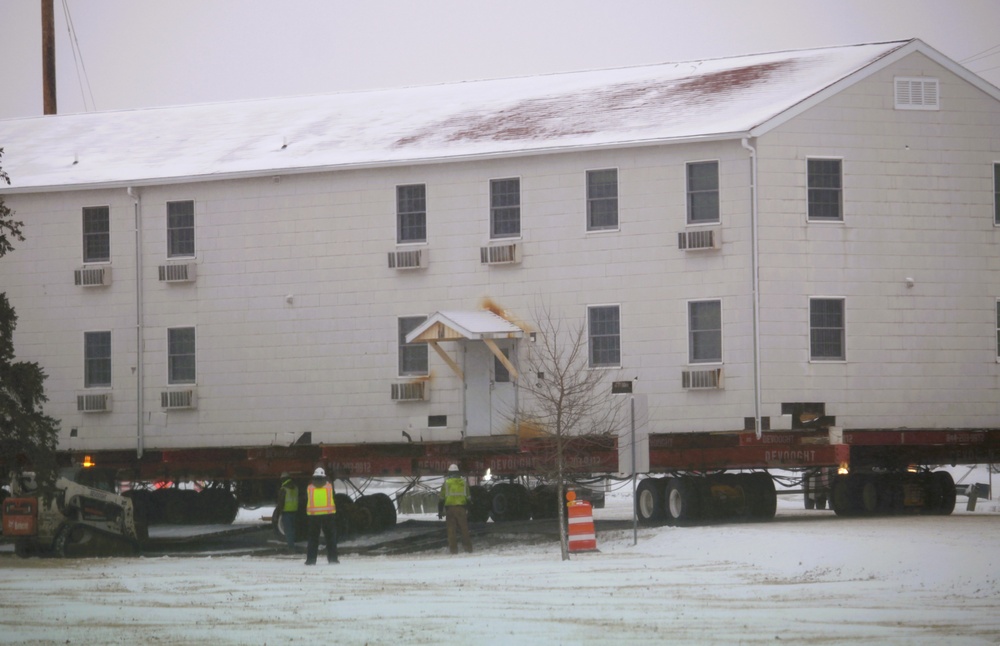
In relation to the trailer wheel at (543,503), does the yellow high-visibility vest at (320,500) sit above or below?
above

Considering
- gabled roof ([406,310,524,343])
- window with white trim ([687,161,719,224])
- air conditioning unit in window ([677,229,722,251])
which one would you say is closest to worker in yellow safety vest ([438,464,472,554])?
gabled roof ([406,310,524,343])

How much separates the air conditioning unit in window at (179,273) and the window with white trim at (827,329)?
47.6 ft

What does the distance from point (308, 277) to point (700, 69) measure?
11.1 meters

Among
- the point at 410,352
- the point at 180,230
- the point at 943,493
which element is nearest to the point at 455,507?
the point at 410,352

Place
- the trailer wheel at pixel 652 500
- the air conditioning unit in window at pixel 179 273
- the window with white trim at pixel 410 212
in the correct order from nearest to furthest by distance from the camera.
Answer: the trailer wheel at pixel 652 500
the window with white trim at pixel 410 212
the air conditioning unit in window at pixel 179 273

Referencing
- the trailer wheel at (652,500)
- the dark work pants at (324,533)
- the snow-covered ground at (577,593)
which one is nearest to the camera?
the snow-covered ground at (577,593)

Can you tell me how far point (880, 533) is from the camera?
92.1 ft

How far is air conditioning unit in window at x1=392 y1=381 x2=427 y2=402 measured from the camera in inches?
1403

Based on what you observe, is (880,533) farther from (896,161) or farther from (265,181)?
(265,181)

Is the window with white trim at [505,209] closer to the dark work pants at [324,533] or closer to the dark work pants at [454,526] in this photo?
the dark work pants at [454,526]

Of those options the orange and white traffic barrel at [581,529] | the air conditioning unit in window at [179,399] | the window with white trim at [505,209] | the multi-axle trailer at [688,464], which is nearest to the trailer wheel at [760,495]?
the multi-axle trailer at [688,464]

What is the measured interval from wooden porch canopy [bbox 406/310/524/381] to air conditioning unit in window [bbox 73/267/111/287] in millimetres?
8438

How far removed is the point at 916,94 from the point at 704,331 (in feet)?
23.3

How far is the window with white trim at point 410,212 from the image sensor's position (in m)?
36.3
